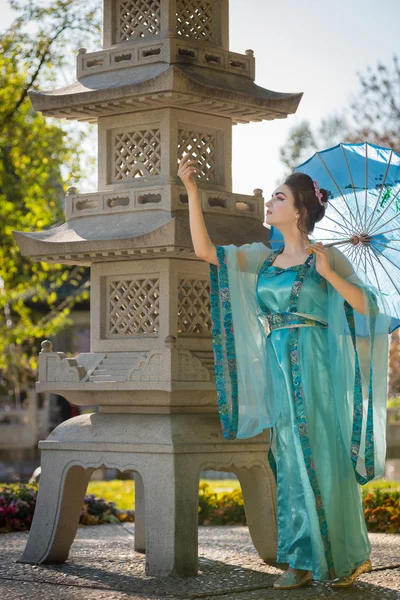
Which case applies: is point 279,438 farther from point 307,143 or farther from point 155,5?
point 307,143

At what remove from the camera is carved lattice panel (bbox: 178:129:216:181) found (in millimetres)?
6676

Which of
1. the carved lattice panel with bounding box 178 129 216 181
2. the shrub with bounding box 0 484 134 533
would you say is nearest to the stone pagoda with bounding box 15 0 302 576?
the carved lattice panel with bounding box 178 129 216 181

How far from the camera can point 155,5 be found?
6844 mm

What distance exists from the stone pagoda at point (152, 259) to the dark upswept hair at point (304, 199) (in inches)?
23.8

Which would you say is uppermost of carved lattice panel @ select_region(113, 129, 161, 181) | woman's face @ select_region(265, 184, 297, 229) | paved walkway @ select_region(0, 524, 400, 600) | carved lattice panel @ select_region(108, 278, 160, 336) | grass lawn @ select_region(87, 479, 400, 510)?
carved lattice panel @ select_region(113, 129, 161, 181)

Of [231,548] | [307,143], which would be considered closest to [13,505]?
[231,548]

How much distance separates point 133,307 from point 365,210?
1.53 metres

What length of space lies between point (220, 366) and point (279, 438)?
52 centimetres

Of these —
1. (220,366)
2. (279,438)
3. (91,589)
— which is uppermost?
(220,366)

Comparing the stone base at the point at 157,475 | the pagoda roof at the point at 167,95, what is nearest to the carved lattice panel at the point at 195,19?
the pagoda roof at the point at 167,95

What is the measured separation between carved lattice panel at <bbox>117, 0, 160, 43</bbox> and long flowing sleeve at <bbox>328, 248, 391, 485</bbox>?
2.04m

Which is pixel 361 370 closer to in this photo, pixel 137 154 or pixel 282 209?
pixel 282 209

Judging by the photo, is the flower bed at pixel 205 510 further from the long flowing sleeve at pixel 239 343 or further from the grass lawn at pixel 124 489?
the long flowing sleeve at pixel 239 343

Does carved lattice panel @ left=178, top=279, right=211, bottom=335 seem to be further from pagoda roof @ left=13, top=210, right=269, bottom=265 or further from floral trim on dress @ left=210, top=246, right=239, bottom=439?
floral trim on dress @ left=210, top=246, right=239, bottom=439
